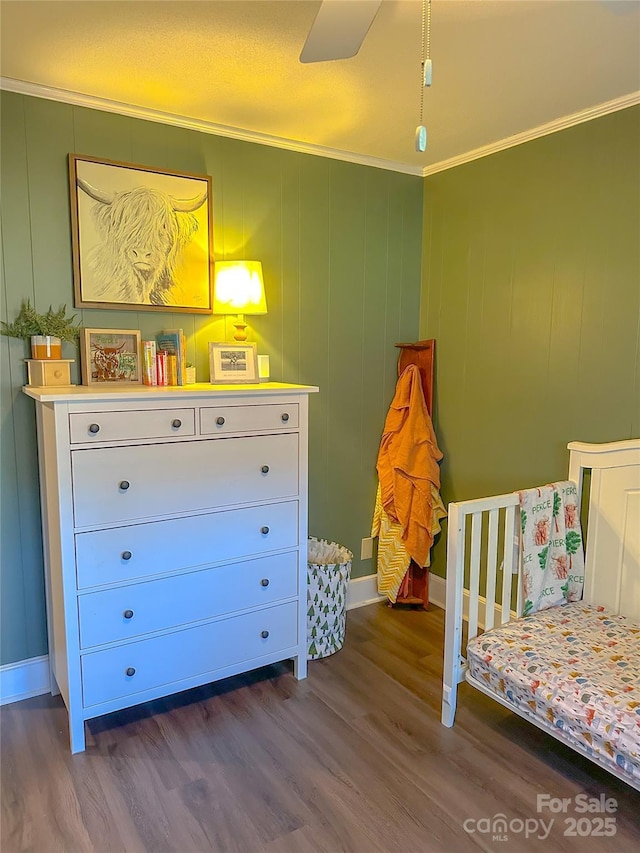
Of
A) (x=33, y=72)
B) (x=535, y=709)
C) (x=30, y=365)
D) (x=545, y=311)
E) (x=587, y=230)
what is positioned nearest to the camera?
(x=535, y=709)

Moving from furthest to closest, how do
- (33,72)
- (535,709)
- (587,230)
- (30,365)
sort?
1. (587,230)
2. (30,365)
3. (33,72)
4. (535,709)

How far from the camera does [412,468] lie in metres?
3.19

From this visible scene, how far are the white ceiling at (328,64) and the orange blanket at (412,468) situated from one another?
1.31 metres

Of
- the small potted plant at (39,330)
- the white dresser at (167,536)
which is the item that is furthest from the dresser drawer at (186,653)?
the small potted plant at (39,330)

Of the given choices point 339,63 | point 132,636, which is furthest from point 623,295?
point 132,636

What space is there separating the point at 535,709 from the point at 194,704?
134 centimetres

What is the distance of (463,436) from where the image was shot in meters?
3.20

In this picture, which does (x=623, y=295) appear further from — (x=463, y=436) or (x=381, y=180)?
(x=381, y=180)

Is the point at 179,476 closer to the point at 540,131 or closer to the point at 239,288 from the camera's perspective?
the point at 239,288

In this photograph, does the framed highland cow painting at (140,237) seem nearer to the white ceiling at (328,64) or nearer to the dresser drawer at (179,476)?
the white ceiling at (328,64)

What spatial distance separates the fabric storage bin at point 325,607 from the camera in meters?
2.74

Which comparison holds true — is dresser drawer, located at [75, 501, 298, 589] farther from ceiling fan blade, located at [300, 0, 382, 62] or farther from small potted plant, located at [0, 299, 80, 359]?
ceiling fan blade, located at [300, 0, 382, 62]

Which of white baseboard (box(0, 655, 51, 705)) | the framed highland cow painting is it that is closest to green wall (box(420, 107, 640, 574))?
the framed highland cow painting

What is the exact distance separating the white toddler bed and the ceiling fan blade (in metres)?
1.50
